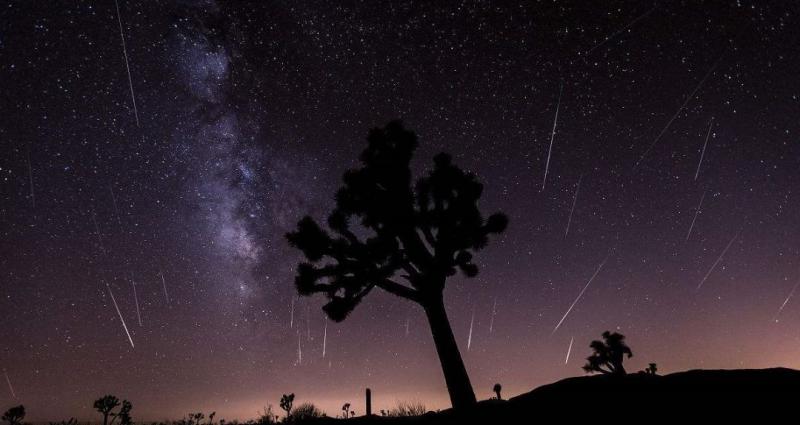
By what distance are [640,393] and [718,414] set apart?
879mm

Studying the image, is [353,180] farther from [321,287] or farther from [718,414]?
[718,414]

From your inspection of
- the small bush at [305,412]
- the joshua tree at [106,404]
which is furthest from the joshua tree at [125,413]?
the small bush at [305,412]

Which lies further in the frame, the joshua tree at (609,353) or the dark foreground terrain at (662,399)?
the joshua tree at (609,353)

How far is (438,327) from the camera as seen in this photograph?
912 cm

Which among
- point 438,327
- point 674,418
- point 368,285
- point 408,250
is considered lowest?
point 674,418

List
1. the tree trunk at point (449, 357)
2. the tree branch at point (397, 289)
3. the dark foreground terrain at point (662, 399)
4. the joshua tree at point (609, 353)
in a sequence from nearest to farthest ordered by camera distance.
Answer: the dark foreground terrain at point (662, 399) → the tree trunk at point (449, 357) → the tree branch at point (397, 289) → the joshua tree at point (609, 353)

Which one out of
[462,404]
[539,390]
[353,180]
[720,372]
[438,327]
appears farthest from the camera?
[353,180]

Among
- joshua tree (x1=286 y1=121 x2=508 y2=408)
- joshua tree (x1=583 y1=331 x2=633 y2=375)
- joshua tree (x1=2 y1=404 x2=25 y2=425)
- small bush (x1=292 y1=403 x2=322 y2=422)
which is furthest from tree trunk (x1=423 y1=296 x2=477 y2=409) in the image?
joshua tree (x1=2 y1=404 x2=25 y2=425)

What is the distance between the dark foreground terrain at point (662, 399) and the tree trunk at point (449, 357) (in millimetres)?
2401

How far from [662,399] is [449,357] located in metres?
4.74

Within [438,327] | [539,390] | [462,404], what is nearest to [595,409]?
[539,390]

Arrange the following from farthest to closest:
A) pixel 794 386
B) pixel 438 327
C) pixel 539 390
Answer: pixel 438 327, pixel 539 390, pixel 794 386

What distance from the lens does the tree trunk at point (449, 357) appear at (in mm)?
8328

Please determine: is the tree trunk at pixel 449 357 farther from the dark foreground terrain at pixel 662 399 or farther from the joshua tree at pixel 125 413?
the joshua tree at pixel 125 413
